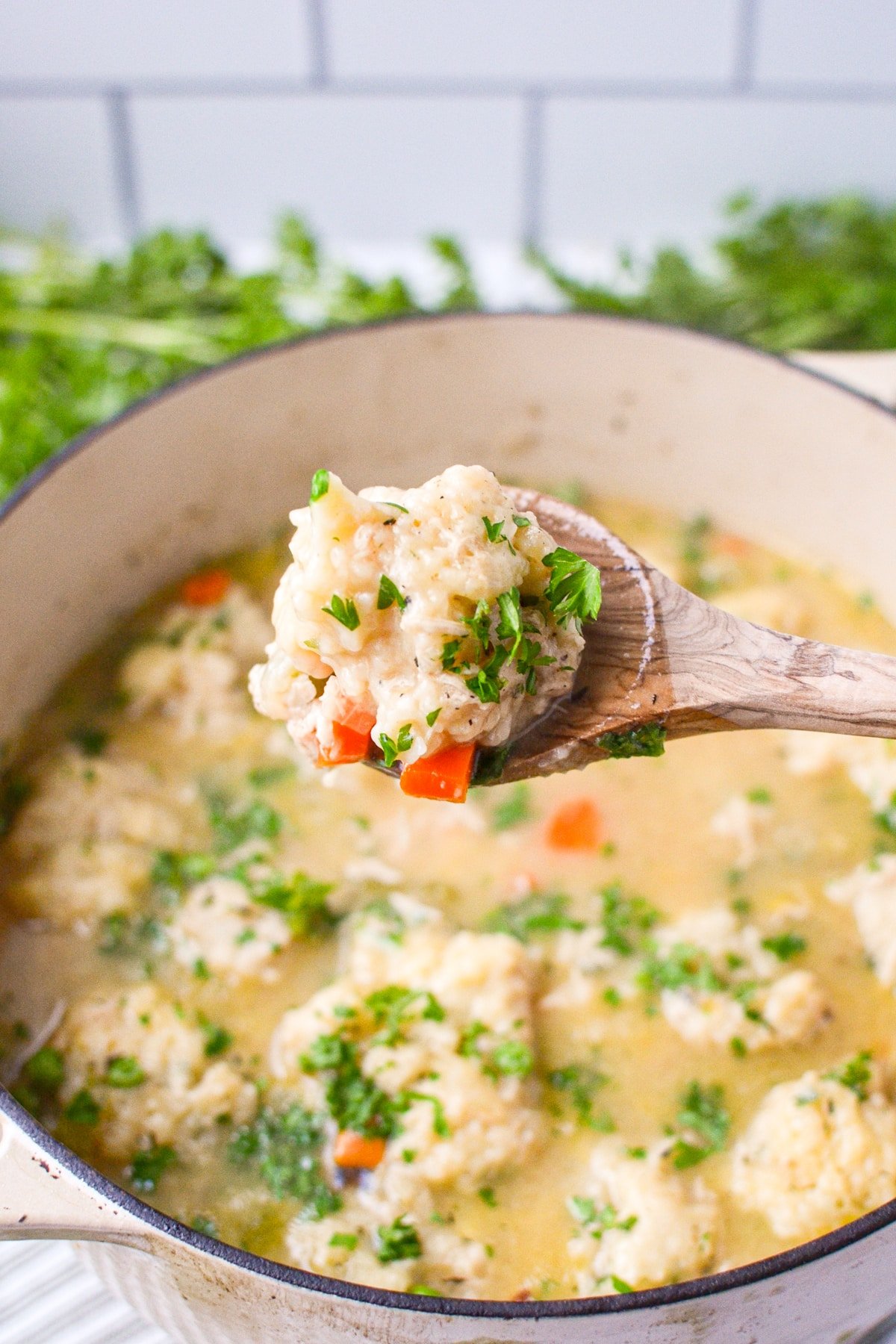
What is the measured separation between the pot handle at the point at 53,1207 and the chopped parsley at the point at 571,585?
0.85 meters

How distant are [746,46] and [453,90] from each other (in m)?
0.73

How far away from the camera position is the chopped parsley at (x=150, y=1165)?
1937 millimetres

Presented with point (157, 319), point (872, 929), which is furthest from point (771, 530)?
point (157, 319)

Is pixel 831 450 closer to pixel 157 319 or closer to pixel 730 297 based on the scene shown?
pixel 730 297

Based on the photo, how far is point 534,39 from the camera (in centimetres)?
324

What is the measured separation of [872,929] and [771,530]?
0.93m

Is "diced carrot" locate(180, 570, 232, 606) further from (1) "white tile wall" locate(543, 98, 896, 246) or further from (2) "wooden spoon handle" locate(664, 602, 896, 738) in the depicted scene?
(1) "white tile wall" locate(543, 98, 896, 246)

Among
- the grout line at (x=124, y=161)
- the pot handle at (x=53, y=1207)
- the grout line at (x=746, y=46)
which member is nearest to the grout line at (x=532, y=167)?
the grout line at (x=746, y=46)

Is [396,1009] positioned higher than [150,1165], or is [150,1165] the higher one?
[396,1009]

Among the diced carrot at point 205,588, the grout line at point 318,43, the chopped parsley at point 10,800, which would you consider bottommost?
the chopped parsley at point 10,800

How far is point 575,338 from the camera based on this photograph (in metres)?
2.61

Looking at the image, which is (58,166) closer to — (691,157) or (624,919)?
(691,157)

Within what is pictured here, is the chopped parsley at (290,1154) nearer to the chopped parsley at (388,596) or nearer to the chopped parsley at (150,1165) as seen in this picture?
the chopped parsley at (150,1165)

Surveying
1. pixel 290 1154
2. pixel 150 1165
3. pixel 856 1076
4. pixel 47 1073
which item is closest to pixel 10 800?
pixel 47 1073
